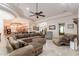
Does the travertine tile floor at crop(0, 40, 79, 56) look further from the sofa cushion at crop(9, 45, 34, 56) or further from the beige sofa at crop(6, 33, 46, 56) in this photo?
the sofa cushion at crop(9, 45, 34, 56)

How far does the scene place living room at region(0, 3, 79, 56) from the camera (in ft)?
8.02

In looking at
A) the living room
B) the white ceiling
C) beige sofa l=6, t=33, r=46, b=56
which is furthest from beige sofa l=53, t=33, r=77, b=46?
the white ceiling

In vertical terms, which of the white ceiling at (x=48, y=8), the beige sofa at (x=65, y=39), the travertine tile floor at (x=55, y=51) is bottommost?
the travertine tile floor at (x=55, y=51)

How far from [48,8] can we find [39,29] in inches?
19.3

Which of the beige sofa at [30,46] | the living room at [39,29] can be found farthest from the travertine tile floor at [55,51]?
the beige sofa at [30,46]

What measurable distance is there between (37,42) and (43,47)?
17cm

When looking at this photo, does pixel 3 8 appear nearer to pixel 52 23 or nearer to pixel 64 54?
pixel 52 23

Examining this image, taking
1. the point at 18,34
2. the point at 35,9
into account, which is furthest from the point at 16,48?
the point at 35,9

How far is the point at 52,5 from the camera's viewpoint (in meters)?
2.50

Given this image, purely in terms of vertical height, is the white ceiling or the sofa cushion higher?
the white ceiling

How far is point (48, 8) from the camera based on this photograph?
2496mm

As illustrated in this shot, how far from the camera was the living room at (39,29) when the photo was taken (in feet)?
8.02

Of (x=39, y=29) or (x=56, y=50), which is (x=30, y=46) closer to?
(x=39, y=29)

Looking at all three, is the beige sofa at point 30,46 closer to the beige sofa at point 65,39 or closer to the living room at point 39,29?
the living room at point 39,29
